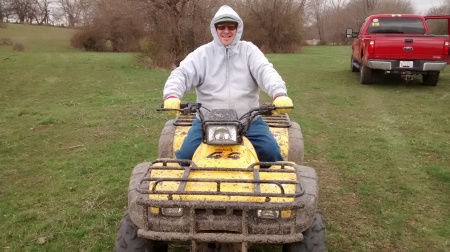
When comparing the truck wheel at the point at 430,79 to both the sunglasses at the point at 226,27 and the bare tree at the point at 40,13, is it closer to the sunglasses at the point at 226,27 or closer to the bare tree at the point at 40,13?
the sunglasses at the point at 226,27

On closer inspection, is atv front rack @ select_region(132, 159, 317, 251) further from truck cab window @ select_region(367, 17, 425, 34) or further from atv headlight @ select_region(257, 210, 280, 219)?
truck cab window @ select_region(367, 17, 425, 34)

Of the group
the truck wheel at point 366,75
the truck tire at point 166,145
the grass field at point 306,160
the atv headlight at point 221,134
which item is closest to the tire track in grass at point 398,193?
the grass field at point 306,160

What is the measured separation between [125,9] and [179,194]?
61.3 feet

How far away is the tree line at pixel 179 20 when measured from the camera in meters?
18.7

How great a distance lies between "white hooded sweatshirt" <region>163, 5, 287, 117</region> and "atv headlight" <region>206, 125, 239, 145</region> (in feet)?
2.80

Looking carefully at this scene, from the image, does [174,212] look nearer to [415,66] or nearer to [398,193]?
[398,193]

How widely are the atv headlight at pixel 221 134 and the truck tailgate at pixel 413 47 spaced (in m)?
8.94

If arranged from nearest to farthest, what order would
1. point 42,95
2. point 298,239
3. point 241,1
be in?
point 298,239 → point 42,95 → point 241,1

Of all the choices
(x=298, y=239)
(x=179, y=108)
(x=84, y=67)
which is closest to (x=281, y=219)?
(x=298, y=239)

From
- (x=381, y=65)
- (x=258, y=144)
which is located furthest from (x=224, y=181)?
(x=381, y=65)

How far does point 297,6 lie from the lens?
3422 centimetres

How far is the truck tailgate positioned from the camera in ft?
35.6

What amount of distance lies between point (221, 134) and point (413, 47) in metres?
9.11

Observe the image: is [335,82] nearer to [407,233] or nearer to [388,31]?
[388,31]
